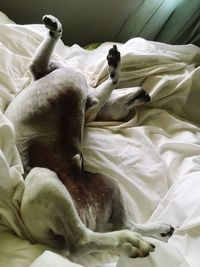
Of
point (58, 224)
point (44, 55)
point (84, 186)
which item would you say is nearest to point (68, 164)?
point (84, 186)

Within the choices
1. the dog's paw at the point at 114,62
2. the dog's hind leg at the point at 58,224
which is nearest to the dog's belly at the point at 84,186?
the dog's hind leg at the point at 58,224

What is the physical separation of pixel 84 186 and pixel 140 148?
357 mm

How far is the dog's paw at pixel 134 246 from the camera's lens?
3.32ft

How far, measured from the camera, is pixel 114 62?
173 cm

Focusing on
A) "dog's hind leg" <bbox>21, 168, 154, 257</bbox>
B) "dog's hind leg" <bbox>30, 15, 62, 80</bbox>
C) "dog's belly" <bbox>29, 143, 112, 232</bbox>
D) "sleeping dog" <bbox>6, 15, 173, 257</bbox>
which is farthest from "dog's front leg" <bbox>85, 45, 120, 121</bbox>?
"dog's hind leg" <bbox>21, 168, 154, 257</bbox>

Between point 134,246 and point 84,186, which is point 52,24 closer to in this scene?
point 84,186

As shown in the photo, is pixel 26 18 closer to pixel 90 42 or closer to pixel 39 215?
pixel 90 42

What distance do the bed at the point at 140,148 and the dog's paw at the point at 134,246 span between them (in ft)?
0.06

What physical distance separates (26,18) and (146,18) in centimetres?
76

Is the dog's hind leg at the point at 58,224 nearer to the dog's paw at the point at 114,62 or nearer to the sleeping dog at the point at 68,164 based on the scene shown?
the sleeping dog at the point at 68,164

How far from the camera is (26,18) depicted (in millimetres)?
2557

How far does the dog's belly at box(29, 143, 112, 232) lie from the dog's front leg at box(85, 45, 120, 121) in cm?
34

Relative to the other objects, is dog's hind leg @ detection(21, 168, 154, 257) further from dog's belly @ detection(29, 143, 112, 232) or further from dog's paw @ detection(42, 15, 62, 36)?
dog's paw @ detection(42, 15, 62, 36)

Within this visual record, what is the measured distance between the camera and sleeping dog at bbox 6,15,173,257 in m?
1.09
